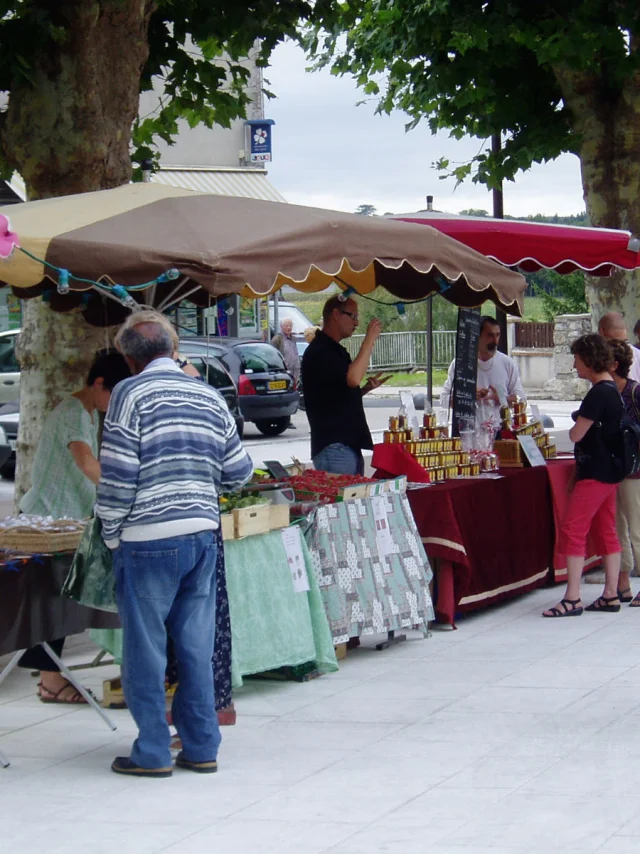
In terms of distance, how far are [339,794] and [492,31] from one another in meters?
10.1

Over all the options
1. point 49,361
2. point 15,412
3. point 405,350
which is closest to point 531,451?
point 49,361

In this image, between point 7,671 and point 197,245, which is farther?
point 197,245

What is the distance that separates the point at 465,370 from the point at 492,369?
0.92m

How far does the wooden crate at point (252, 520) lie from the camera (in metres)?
6.91

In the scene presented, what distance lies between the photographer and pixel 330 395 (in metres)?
8.57

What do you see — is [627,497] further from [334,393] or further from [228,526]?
[228,526]

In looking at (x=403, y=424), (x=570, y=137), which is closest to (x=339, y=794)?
(x=403, y=424)

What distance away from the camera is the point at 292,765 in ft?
19.0

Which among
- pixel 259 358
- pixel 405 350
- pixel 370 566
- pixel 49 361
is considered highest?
pixel 405 350

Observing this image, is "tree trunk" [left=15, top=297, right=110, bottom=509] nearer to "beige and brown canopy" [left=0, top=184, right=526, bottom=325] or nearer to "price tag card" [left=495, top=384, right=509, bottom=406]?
"beige and brown canopy" [left=0, top=184, right=526, bottom=325]

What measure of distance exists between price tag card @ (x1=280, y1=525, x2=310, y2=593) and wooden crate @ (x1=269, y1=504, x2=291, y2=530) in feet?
0.15

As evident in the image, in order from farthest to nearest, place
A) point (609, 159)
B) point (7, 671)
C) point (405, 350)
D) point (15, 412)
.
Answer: point (405, 350) → point (15, 412) → point (609, 159) → point (7, 671)

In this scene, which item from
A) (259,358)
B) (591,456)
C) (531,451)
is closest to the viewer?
(591,456)

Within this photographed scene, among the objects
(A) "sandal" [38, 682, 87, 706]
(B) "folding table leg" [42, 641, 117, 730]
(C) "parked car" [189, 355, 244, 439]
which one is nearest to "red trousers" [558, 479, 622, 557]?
(A) "sandal" [38, 682, 87, 706]
